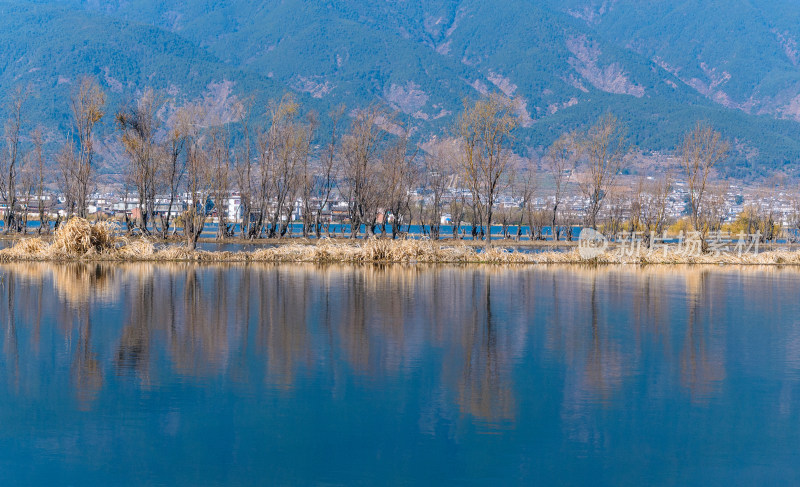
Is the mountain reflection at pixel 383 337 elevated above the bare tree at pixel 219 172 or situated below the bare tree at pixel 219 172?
below

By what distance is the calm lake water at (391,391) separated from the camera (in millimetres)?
7457

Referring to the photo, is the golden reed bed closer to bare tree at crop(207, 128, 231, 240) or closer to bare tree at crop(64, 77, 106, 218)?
bare tree at crop(64, 77, 106, 218)

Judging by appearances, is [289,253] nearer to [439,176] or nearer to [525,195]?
[439,176]

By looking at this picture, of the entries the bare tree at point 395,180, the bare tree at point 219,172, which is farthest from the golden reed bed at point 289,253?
the bare tree at point 395,180

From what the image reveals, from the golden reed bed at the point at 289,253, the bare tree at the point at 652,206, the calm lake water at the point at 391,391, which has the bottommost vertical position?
the calm lake water at the point at 391,391

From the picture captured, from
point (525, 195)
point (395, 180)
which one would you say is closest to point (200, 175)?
point (395, 180)

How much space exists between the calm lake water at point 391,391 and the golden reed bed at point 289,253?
36.9 feet

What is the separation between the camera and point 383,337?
13.4m

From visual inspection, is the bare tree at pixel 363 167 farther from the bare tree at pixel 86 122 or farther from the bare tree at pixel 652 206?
the bare tree at pixel 652 206

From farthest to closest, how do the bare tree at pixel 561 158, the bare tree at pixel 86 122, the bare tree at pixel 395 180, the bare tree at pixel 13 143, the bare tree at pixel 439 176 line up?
the bare tree at pixel 561 158
the bare tree at pixel 439 176
the bare tree at pixel 395 180
the bare tree at pixel 13 143
the bare tree at pixel 86 122

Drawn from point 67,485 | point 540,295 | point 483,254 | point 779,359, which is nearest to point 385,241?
point 483,254

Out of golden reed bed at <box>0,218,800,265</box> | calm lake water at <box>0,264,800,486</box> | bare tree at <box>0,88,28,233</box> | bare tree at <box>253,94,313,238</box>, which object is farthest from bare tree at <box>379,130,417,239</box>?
calm lake water at <box>0,264,800,486</box>

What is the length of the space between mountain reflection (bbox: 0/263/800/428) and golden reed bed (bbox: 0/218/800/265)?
5523 mm

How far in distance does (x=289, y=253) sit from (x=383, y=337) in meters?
18.3
